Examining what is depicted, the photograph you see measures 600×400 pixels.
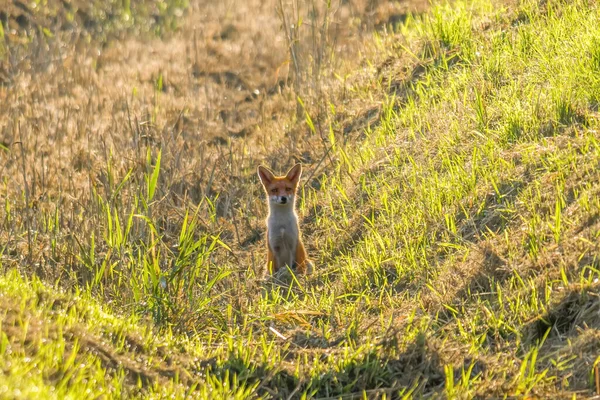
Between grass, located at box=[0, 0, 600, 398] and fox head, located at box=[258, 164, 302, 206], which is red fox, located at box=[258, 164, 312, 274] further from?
grass, located at box=[0, 0, 600, 398]

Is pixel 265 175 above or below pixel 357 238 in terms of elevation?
above

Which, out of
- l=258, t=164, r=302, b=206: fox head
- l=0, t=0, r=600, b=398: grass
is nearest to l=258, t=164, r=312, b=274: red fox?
l=258, t=164, r=302, b=206: fox head

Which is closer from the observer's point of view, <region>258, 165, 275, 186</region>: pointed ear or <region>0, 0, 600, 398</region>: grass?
<region>0, 0, 600, 398</region>: grass

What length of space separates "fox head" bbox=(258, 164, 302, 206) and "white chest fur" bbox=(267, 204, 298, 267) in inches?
3.7

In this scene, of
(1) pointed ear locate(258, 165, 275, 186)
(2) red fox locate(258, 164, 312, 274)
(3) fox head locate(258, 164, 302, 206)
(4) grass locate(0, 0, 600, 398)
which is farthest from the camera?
(1) pointed ear locate(258, 165, 275, 186)

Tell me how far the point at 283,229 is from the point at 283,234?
0.19 ft

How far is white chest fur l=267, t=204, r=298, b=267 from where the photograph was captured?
848 centimetres

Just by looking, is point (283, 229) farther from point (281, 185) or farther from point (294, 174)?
point (294, 174)

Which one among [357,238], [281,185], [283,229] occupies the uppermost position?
[281,185]

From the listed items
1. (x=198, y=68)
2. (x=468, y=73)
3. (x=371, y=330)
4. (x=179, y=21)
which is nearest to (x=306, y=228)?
(x=468, y=73)

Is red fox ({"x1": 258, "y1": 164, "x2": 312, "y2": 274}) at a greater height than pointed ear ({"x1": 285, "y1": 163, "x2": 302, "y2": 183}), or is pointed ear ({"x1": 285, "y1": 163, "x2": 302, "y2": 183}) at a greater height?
pointed ear ({"x1": 285, "y1": 163, "x2": 302, "y2": 183})

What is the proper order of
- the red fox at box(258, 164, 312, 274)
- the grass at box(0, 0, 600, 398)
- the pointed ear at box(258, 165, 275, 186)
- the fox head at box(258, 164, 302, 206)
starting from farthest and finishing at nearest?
the pointed ear at box(258, 165, 275, 186), the fox head at box(258, 164, 302, 206), the red fox at box(258, 164, 312, 274), the grass at box(0, 0, 600, 398)

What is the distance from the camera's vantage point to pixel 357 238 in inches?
334

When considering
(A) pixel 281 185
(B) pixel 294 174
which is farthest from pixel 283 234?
(B) pixel 294 174
